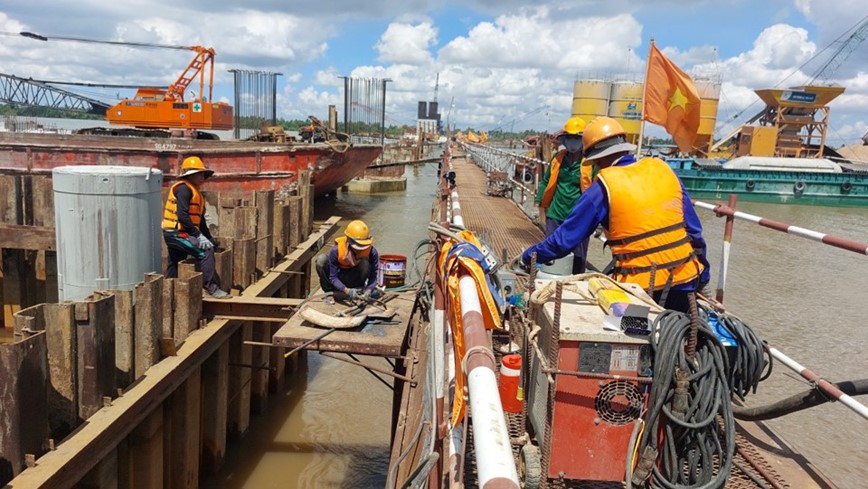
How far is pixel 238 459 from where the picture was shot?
250 inches

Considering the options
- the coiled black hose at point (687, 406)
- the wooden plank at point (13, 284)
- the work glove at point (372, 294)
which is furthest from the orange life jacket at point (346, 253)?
the wooden plank at point (13, 284)

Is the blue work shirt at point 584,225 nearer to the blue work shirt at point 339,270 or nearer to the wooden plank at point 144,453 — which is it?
the blue work shirt at point 339,270

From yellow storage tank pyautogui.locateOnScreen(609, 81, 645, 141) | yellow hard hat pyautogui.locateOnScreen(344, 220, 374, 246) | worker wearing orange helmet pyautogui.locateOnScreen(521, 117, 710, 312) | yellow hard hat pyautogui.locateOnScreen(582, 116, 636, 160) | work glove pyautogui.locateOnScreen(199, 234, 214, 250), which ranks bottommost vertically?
work glove pyautogui.locateOnScreen(199, 234, 214, 250)

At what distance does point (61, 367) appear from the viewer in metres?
3.69

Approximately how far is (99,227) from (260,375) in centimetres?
308

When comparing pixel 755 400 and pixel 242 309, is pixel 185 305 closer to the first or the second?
pixel 242 309

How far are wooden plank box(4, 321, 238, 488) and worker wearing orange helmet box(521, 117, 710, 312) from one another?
9.31ft

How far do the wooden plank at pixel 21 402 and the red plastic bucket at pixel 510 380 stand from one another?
2.59 meters

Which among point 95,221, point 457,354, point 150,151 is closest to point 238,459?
point 95,221

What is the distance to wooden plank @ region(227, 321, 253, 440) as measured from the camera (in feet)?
20.9

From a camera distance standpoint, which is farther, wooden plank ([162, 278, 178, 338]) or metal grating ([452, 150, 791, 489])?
wooden plank ([162, 278, 178, 338])

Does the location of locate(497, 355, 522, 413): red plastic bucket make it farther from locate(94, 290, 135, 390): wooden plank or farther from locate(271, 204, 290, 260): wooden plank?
locate(271, 204, 290, 260): wooden plank

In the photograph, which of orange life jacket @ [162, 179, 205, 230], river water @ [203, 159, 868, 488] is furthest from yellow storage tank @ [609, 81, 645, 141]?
orange life jacket @ [162, 179, 205, 230]

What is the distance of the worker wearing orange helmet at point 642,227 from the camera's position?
3.29 meters
